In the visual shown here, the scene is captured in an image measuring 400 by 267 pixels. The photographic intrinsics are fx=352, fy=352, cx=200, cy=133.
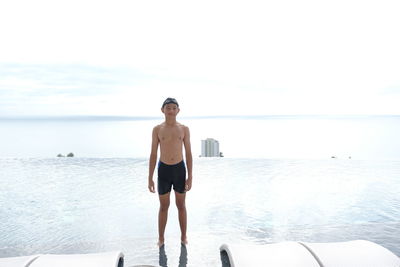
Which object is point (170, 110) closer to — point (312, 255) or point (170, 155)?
point (170, 155)

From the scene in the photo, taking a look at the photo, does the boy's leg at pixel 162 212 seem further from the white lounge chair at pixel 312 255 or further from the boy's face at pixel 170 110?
the white lounge chair at pixel 312 255

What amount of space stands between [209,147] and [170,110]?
34.6 ft

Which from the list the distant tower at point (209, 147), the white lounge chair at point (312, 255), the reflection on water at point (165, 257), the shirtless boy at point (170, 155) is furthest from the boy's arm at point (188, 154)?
the distant tower at point (209, 147)

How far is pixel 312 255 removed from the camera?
2305 millimetres

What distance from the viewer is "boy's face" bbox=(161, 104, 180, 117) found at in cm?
371

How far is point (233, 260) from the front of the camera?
2.26 meters

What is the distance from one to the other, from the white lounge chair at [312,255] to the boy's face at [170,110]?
5.48ft

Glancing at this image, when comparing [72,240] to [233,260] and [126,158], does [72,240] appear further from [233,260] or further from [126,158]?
[126,158]

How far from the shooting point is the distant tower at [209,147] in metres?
14.1

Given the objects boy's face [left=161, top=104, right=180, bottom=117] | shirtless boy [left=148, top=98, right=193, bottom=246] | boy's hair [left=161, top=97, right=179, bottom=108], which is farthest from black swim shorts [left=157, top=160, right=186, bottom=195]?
boy's hair [left=161, top=97, right=179, bottom=108]

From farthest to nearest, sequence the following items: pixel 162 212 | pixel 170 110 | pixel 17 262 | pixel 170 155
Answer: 1. pixel 162 212
2. pixel 170 155
3. pixel 170 110
4. pixel 17 262

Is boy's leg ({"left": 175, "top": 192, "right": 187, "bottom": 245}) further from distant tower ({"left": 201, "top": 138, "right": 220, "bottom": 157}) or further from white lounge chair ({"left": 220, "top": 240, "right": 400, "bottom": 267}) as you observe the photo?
distant tower ({"left": 201, "top": 138, "right": 220, "bottom": 157})

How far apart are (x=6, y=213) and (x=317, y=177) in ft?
25.8

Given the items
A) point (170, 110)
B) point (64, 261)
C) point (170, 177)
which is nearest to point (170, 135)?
point (170, 110)
